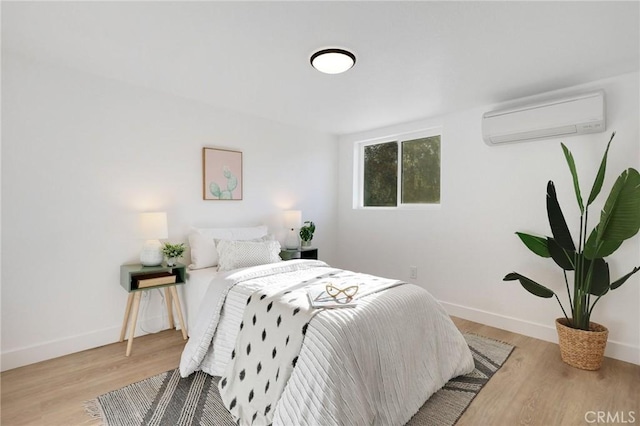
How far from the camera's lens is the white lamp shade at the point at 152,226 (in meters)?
2.67

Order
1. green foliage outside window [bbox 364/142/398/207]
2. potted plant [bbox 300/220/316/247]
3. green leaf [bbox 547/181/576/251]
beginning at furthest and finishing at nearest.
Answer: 1. green foliage outside window [bbox 364/142/398/207]
2. potted plant [bbox 300/220/316/247]
3. green leaf [bbox 547/181/576/251]

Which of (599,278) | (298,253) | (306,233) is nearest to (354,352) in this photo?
(599,278)

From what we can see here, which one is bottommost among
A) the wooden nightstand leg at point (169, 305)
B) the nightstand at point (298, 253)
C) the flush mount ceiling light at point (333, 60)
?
the wooden nightstand leg at point (169, 305)

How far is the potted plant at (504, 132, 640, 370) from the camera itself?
2.13 m

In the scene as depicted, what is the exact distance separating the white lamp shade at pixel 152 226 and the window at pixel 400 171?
8.87ft

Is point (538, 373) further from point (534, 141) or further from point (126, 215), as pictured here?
point (126, 215)

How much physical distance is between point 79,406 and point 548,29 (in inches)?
141

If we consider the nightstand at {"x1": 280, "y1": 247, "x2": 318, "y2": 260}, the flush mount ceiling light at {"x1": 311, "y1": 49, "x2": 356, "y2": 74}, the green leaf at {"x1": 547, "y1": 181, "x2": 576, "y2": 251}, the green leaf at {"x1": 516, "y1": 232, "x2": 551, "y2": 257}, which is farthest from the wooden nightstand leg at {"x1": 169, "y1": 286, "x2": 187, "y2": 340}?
the green leaf at {"x1": 547, "y1": 181, "x2": 576, "y2": 251}

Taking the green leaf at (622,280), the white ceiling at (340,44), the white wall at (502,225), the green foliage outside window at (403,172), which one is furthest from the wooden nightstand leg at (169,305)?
the green leaf at (622,280)

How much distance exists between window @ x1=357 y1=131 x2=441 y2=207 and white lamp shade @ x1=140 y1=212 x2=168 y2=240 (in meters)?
2.70

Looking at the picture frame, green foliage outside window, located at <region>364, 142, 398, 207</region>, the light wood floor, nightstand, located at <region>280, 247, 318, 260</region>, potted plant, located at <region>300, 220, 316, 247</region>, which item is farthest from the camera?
green foliage outside window, located at <region>364, 142, 398, 207</region>

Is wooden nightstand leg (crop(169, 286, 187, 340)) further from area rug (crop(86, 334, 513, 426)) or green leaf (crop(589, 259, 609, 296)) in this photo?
green leaf (crop(589, 259, 609, 296))

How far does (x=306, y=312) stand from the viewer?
1.73 metres

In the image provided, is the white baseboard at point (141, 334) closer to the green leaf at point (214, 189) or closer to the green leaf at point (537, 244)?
the green leaf at point (537, 244)
